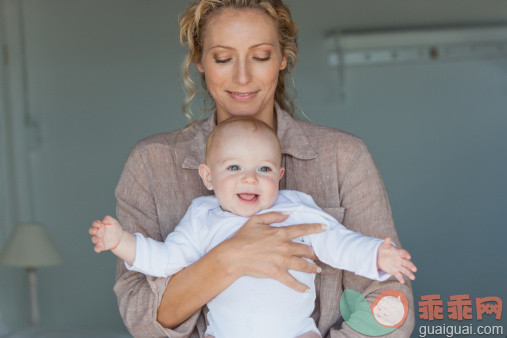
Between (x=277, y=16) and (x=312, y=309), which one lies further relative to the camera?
(x=277, y=16)

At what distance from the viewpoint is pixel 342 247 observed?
1.61m

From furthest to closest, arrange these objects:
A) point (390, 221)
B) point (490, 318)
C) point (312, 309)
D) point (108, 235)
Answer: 1. point (490, 318)
2. point (390, 221)
3. point (312, 309)
4. point (108, 235)

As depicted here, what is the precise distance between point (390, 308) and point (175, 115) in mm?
3284

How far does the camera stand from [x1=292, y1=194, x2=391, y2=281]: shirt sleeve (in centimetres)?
155

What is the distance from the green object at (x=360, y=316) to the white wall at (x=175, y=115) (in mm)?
3030

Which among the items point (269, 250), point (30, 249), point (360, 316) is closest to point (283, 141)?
point (269, 250)

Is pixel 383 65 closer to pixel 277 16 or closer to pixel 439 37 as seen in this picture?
pixel 439 37

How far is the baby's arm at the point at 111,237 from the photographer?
1584 mm

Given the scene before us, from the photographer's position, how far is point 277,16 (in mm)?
1999

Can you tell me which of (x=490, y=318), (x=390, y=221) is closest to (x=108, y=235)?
(x=390, y=221)

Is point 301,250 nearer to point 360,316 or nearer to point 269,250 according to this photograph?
point 269,250

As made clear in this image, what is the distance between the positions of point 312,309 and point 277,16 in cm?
88

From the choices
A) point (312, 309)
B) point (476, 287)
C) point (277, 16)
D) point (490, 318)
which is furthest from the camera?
point (476, 287)

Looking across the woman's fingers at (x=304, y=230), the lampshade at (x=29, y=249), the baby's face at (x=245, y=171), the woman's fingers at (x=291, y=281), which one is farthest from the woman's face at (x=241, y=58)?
the lampshade at (x=29, y=249)
